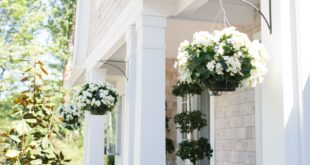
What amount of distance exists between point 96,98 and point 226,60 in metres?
3.42

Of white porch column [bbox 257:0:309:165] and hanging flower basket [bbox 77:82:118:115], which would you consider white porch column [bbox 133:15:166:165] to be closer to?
hanging flower basket [bbox 77:82:118:115]

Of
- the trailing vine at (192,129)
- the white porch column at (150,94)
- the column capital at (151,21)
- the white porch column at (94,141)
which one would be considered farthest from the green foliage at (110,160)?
the column capital at (151,21)

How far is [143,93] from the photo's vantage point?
12.3ft

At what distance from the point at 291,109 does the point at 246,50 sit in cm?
41

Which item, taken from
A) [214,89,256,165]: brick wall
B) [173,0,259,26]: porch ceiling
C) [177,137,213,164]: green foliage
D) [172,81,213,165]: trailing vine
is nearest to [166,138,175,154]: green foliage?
Answer: [172,81,213,165]: trailing vine

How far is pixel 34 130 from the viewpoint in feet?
8.66

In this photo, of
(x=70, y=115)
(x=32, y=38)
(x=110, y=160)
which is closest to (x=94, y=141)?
(x=70, y=115)

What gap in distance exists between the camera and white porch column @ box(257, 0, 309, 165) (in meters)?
1.89

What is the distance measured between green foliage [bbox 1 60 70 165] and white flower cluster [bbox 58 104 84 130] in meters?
4.80

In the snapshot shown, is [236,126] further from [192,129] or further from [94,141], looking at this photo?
[94,141]

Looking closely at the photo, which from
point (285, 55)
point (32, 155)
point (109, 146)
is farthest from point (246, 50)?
point (109, 146)

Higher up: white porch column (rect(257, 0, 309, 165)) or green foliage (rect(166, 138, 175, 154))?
white porch column (rect(257, 0, 309, 165))

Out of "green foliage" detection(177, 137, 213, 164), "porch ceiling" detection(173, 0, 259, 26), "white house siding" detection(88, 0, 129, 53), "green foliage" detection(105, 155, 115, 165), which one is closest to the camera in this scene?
"porch ceiling" detection(173, 0, 259, 26)

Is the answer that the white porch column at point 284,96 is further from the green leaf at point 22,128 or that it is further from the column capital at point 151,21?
the column capital at point 151,21
